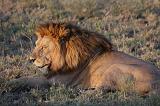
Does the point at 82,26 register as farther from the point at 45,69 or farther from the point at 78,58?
the point at 78,58

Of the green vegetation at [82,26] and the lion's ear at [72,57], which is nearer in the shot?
the green vegetation at [82,26]

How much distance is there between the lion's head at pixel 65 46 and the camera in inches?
362

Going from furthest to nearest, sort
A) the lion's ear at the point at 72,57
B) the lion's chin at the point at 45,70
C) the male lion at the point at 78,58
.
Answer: the lion's chin at the point at 45,70 < the lion's ear at the point at 72,57 < the male lion at the point at 78,58

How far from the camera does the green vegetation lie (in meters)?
7.93

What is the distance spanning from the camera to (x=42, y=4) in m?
17.7

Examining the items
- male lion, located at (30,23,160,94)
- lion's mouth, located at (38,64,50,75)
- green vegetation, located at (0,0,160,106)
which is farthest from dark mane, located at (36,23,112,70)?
green vegetation, located at (0,0,160,106)

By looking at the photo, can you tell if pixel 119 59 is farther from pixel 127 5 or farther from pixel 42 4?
pixel 42 4

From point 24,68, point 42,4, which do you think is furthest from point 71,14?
point 24,68

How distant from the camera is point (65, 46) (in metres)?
9.30

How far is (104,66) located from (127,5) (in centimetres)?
803

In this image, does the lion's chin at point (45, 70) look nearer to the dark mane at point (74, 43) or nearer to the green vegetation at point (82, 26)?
the dark mane at point (74, 43)

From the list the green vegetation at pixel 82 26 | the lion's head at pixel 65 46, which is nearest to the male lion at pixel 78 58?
the lion's head at pixel 65 46

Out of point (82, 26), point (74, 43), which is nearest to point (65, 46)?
point (74, 43)

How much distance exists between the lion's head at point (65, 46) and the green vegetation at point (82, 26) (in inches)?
22.0
